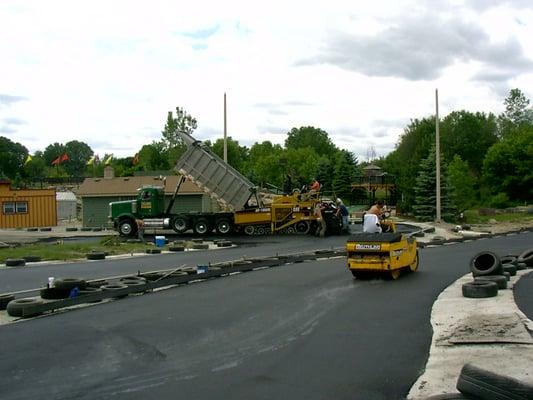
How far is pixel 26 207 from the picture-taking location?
4966cm

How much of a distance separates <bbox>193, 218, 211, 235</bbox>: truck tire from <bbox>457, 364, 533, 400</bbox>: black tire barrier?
1170 inches

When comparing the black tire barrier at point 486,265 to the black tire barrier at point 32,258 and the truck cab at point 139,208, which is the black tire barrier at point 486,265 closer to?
the black tire barrier at point 32,258

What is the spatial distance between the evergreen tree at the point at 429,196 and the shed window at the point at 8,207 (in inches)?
1250

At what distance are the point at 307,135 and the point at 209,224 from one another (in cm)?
12250

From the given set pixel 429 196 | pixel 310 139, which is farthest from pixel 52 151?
pixel 429 196

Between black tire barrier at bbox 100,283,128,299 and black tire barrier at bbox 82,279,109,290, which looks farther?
black tire barrier at bbox 82,279,109,290

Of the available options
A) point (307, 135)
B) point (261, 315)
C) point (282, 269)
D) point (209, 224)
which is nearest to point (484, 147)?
point (307, 135)

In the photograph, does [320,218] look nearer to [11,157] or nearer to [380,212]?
[380,212]

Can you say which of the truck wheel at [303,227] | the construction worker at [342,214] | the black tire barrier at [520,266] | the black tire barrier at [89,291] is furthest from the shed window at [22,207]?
the black tire barrier at [520,266]

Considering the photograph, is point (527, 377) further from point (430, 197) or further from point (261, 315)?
point (430, 197)

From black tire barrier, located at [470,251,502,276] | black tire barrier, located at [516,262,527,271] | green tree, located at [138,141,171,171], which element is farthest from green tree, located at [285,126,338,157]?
black tire barrier, located at [470,251,502,276]

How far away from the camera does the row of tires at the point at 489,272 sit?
12.0m

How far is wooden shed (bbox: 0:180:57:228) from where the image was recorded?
161 ft

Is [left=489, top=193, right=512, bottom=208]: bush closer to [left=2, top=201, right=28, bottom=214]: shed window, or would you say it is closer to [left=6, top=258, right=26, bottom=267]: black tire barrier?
[left=2, top=201, right=28, bottom=214]: shed window
